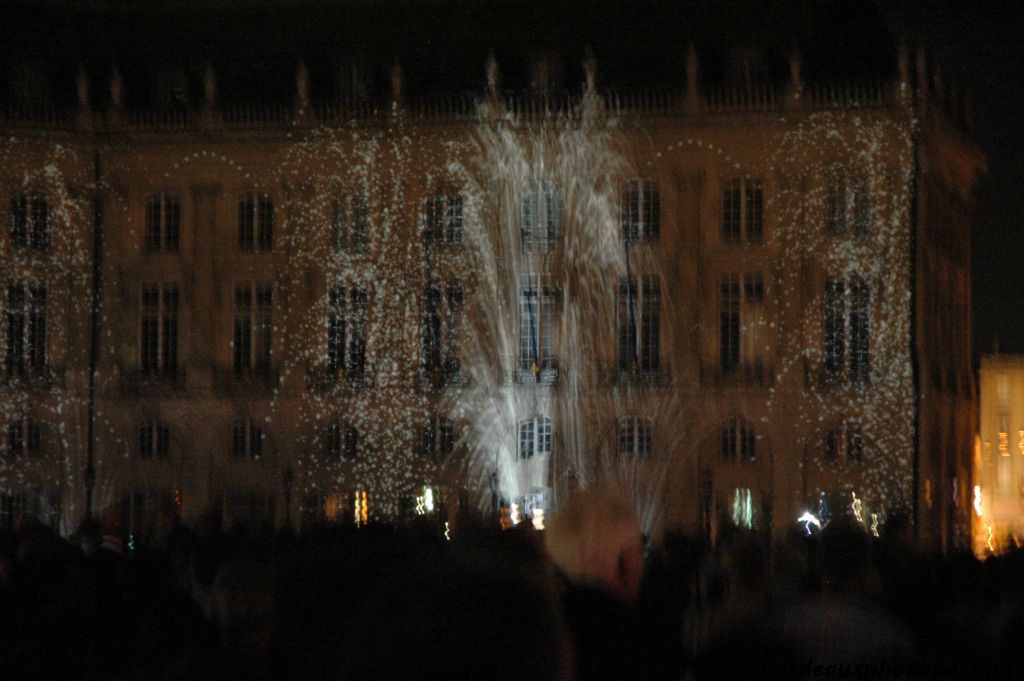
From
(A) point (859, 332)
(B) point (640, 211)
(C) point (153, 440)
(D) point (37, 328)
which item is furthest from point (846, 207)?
(D) point (37, 328)

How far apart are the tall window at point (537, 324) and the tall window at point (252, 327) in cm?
676

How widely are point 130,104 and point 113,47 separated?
10.1 ft

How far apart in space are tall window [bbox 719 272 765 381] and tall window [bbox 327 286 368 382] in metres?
9.32

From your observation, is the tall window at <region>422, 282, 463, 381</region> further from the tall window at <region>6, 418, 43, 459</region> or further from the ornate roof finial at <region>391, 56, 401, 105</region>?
the tall window at <region>6, 418, 43, 459</region>

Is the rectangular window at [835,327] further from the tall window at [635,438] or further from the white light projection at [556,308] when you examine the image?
the tall window at [635,438]

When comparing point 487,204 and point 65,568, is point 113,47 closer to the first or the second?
point 487,204

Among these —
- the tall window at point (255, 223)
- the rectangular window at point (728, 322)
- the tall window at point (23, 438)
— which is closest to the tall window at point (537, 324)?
the rectangular window at point (728, 322)

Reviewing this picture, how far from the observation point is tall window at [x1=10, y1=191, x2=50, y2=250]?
49.2 metres

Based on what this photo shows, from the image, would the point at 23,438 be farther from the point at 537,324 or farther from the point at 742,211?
the point at 742,211

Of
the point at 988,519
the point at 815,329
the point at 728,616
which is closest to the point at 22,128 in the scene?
the point at 815,329

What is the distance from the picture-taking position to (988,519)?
175 ft

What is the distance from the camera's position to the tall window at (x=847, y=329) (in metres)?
45.2

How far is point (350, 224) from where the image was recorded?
48.7 m

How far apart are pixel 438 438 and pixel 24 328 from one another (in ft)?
37.2
